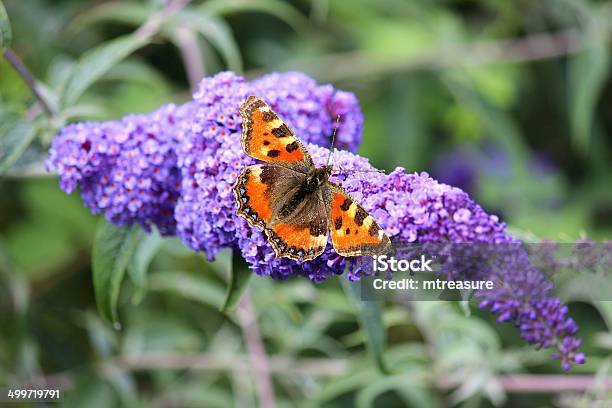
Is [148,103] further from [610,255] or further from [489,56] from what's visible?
[610,255]

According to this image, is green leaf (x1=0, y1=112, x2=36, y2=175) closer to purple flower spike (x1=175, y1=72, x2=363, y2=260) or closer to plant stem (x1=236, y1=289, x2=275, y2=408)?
purple flower spike (x1=175, y1=72, x2=363, y2=260)

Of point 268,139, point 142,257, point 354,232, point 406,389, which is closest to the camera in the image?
point 354,232

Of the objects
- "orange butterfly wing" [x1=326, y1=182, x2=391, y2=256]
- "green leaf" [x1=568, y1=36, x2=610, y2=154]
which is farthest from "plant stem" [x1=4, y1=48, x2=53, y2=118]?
"green leaf" [x1=568, y1=36, x2=610, y2=154]

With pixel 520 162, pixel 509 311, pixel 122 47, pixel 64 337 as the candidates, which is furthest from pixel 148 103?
pixel 509 311

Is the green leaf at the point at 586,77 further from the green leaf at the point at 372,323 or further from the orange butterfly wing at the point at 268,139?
the orange butterfly wing at the point at 268,139

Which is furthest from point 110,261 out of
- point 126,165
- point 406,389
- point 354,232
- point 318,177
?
point 406,389

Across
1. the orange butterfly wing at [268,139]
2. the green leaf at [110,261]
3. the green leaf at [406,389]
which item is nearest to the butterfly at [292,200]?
the orange butterfly wing at [268,139]

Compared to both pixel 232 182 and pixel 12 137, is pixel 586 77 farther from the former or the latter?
pixel 12 137
